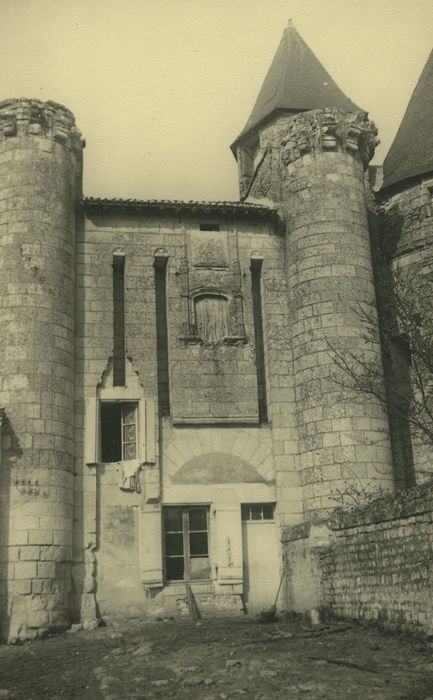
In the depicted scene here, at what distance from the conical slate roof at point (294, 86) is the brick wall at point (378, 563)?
35.6ft

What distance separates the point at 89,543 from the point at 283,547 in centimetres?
345

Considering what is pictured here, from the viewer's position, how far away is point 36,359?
14016mm

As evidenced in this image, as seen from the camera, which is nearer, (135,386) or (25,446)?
(25,446)

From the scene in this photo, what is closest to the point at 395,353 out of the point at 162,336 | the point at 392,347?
the point at 392,347

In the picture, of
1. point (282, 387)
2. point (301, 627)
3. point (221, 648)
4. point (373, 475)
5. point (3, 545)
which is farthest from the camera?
point (282, 387)

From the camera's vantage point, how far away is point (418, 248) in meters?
16.5

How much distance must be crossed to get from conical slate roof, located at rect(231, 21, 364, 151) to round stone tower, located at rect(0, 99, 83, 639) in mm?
5957

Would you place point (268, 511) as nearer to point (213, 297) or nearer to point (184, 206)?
point (213, 297)

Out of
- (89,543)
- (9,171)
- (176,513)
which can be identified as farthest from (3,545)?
(9,171)

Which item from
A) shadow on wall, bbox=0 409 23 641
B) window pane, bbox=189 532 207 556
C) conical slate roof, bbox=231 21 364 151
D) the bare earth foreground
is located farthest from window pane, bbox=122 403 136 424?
conical slate roof, bbox=231 21 364 151

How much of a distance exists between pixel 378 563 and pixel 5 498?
6304mm

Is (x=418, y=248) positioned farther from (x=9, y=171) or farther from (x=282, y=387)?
(x=9, y=171)

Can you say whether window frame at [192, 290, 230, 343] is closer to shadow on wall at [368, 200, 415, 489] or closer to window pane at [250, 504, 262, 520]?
shadow on wall at [368, 200, 415, 489]

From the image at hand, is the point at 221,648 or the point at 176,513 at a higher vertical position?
the point at 176,513
